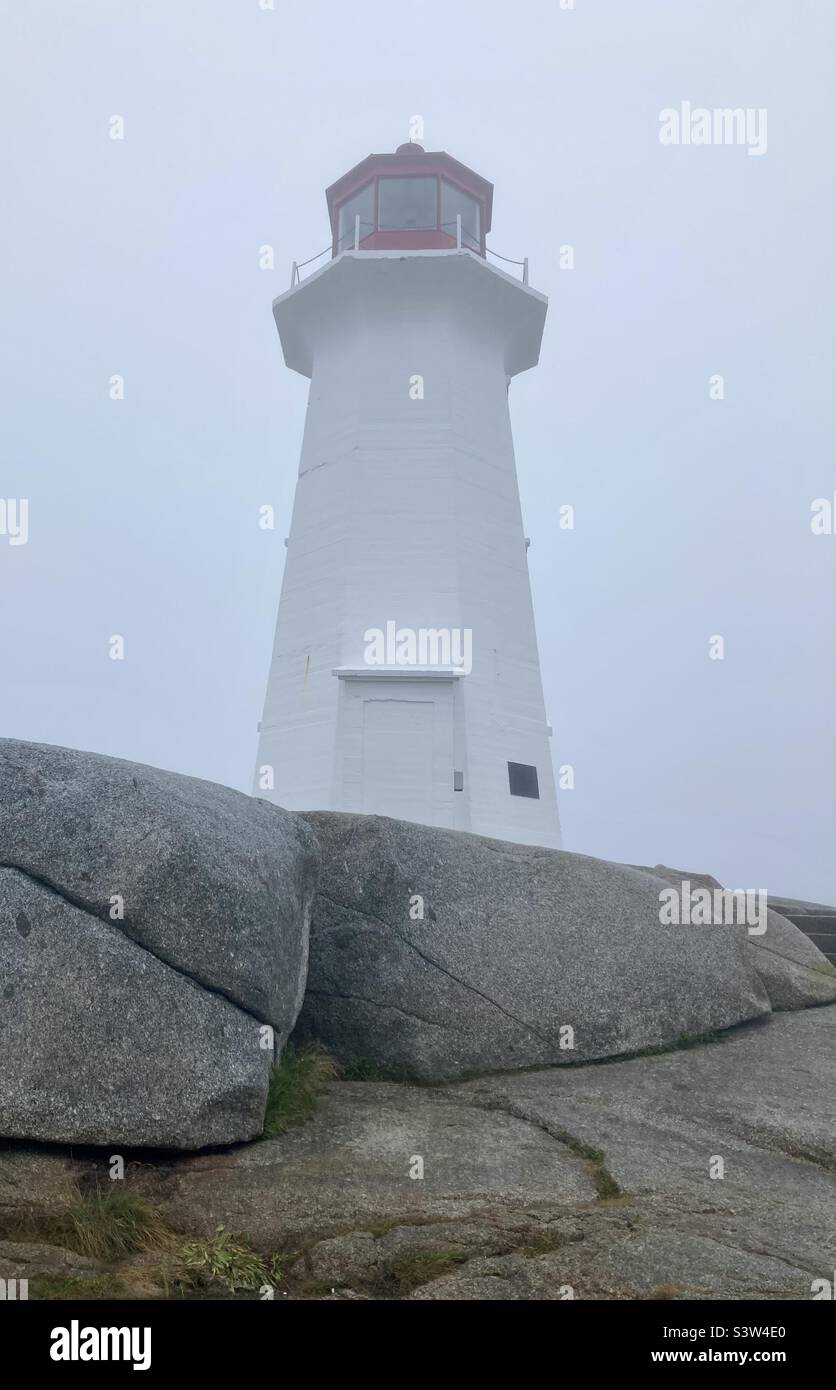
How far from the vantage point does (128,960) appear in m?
5.84

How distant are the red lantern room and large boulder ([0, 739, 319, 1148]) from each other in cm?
1580

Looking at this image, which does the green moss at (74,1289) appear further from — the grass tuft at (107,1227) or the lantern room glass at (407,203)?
the lantern room glass at (407,203)

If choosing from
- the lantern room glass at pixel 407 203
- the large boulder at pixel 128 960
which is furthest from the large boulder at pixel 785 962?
the lantern room glass at pixel 407 203

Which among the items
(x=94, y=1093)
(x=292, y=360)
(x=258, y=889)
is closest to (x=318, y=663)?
(x=292, y=360)

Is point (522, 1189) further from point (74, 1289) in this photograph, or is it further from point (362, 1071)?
point (74, 1289)

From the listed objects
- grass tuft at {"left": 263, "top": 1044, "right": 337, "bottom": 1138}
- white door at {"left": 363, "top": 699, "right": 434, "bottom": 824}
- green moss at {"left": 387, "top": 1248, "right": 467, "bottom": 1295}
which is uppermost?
white door at {"left": 363, "top": 699, "right": 434, "bottom": 824}

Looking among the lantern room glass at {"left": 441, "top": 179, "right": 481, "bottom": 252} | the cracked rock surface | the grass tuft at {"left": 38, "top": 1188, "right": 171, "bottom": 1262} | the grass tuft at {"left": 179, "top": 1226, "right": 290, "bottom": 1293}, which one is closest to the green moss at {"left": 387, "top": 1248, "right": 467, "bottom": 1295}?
the cracked rock surface

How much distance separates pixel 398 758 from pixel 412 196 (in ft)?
36.0

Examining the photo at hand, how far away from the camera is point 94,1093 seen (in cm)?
554

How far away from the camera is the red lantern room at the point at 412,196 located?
19.8 m

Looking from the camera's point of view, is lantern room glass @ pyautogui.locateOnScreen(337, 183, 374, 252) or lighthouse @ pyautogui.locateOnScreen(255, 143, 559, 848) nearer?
lighthouse @ pyautogui.locateOnScreen(255, 143, 559, 848)

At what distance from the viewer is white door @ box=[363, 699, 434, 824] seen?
15.3 metres

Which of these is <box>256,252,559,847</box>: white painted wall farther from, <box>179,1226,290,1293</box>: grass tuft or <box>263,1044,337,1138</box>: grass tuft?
<box>179,1226,290,1293</box>: grass tuft

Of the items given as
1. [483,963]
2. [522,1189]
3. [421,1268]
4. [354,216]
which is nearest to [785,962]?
[483,963]
